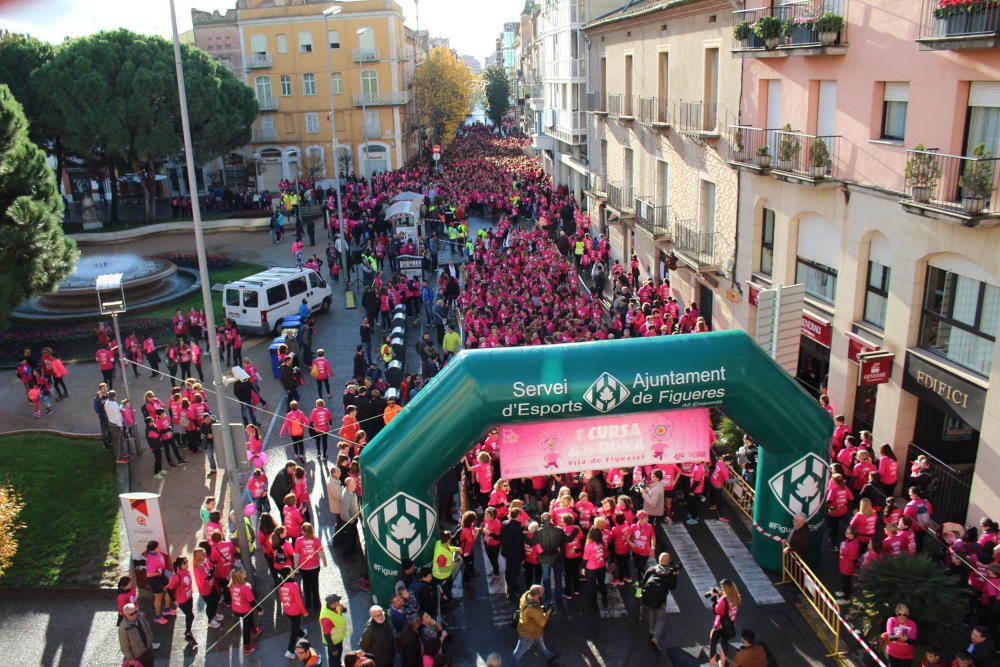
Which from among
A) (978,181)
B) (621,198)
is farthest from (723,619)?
(621,198)

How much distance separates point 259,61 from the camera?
193 ft

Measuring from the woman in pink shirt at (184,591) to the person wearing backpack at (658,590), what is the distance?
6.25 meters

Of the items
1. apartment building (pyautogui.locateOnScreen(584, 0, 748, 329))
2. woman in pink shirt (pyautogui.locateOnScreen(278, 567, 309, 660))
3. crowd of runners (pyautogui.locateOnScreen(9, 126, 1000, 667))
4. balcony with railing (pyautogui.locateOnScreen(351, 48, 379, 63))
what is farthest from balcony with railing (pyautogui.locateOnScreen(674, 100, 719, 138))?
balcony with railing (pyautogui.locateOnScreen(351, 48, 379, 63))

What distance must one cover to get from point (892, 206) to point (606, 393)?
7109 millimetres

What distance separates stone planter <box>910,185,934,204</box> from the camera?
13.2 meters

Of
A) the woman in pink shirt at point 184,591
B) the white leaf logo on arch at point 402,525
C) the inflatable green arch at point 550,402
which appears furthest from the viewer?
the white leaf logo on arch at point 402,525

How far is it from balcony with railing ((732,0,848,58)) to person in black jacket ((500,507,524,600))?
1091 centimetres

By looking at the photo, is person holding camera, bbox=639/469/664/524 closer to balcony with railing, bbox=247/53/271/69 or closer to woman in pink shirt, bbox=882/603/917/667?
woman in pink shirt, bbox=882/603/917/667

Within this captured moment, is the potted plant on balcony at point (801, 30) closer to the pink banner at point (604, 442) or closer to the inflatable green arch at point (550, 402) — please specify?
the inflatable green arch at point (550, 402)

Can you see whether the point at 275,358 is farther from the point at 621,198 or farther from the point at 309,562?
the point at 621,198

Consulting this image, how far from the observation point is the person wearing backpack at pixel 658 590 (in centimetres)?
1062

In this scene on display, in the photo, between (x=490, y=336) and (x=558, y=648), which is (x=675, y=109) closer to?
(x=490, y=336)

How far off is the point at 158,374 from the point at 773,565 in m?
17.1

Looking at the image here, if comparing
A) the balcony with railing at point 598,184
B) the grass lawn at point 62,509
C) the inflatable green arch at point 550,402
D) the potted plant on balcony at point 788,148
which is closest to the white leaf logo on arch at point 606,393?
the inflatable green arch at point 550,402
